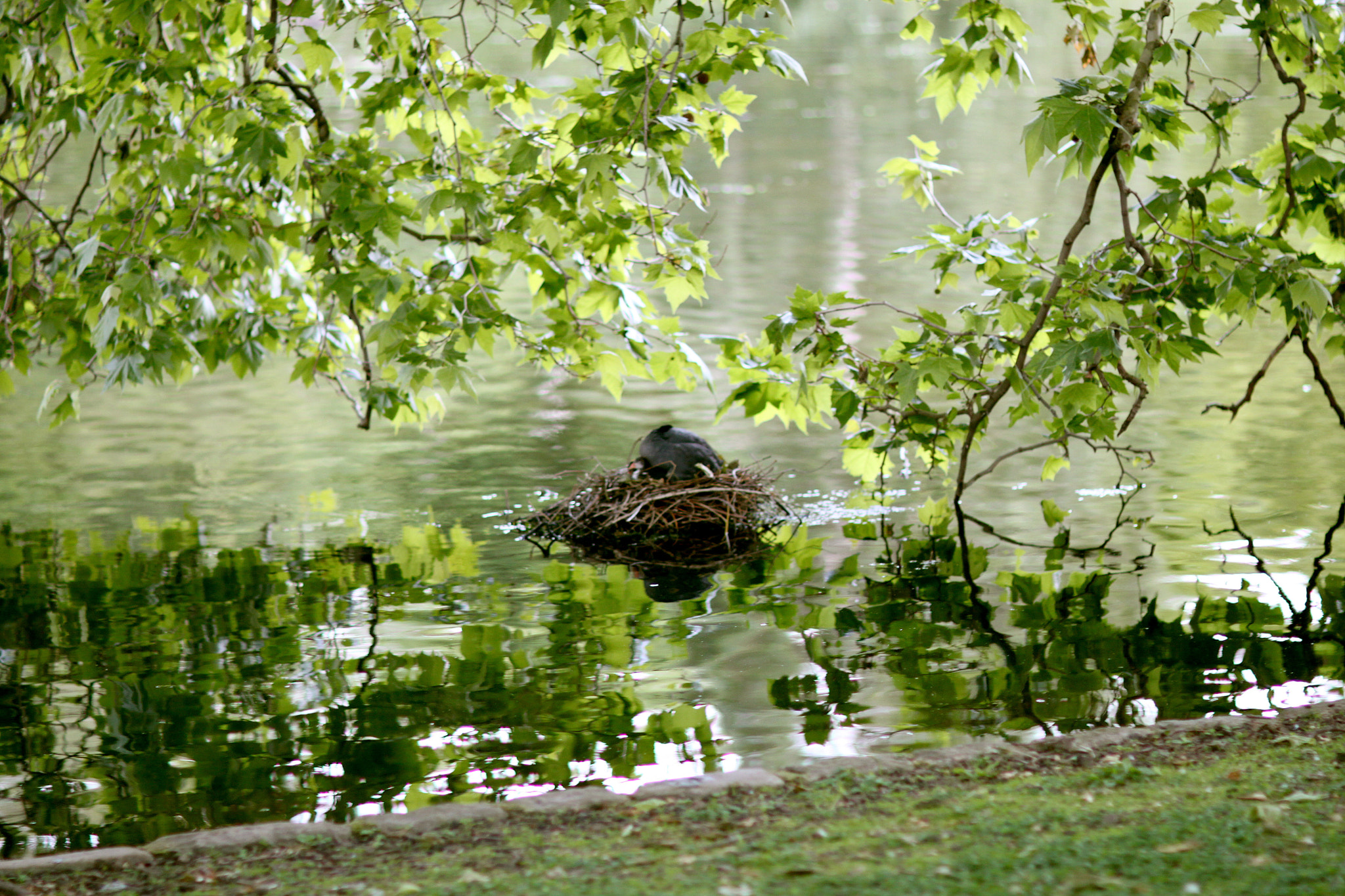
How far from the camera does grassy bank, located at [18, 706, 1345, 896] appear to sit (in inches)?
124

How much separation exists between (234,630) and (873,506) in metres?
3.74

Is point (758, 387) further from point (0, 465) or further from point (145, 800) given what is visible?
point (0, 465)

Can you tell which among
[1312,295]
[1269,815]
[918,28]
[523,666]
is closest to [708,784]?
[1269,815]

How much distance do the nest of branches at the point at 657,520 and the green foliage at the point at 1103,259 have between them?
504 mm

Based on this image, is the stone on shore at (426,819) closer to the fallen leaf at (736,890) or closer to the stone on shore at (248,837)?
the stone on shore at (248,837)

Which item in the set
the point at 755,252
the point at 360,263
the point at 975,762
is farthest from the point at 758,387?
the point at 755,252

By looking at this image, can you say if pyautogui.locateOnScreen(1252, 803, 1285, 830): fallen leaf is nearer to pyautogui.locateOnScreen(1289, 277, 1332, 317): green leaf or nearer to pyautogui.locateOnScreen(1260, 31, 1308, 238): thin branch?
pyautogui.locateOnScreen(1289, 277, 1332, 317): green leaf

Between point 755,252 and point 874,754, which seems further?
point 755,252

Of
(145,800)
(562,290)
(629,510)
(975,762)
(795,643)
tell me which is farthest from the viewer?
(629,510)

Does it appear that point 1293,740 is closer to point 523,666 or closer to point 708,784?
point 708,784

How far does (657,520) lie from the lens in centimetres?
738

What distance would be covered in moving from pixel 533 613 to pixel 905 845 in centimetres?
313

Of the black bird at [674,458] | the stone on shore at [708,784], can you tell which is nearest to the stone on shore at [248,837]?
the stone on shore at [708,784]

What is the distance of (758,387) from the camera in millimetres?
7012
